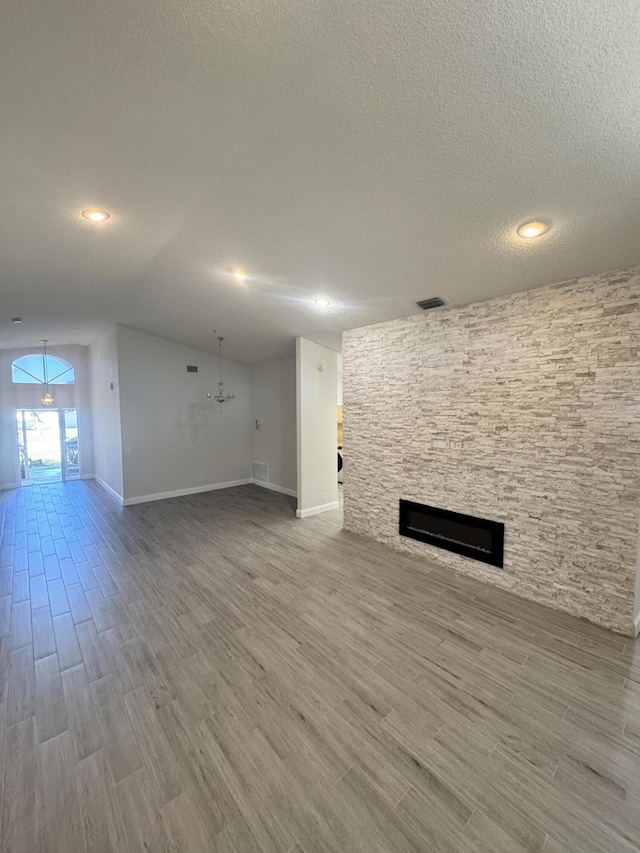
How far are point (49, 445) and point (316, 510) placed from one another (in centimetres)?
757

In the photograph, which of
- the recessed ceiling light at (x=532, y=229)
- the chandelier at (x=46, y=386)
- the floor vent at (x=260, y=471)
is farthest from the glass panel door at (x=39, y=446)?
the recessed ceiling light at (x=532, y=229)

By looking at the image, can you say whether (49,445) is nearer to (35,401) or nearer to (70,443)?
(70,443)

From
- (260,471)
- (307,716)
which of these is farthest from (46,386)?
(307,716)

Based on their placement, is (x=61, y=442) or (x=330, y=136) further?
(x=61, y=442)

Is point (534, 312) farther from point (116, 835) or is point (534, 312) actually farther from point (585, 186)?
point (116, 835)

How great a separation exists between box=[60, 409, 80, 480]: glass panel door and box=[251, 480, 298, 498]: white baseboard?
4.80 metres

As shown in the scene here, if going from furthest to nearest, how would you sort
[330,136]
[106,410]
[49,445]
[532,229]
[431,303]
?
[49,445]
[106,410]
[431,303]
[532,229]
[330,136]

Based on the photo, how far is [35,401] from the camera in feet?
26.8

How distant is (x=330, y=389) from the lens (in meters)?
5.93

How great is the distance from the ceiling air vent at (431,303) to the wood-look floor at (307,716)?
3006 mm

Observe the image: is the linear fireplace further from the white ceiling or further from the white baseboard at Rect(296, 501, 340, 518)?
the white ceiling

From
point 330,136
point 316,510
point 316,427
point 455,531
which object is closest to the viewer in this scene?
point 330,136

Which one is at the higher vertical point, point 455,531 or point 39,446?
point 39,446

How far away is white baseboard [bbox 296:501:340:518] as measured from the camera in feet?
18.5
